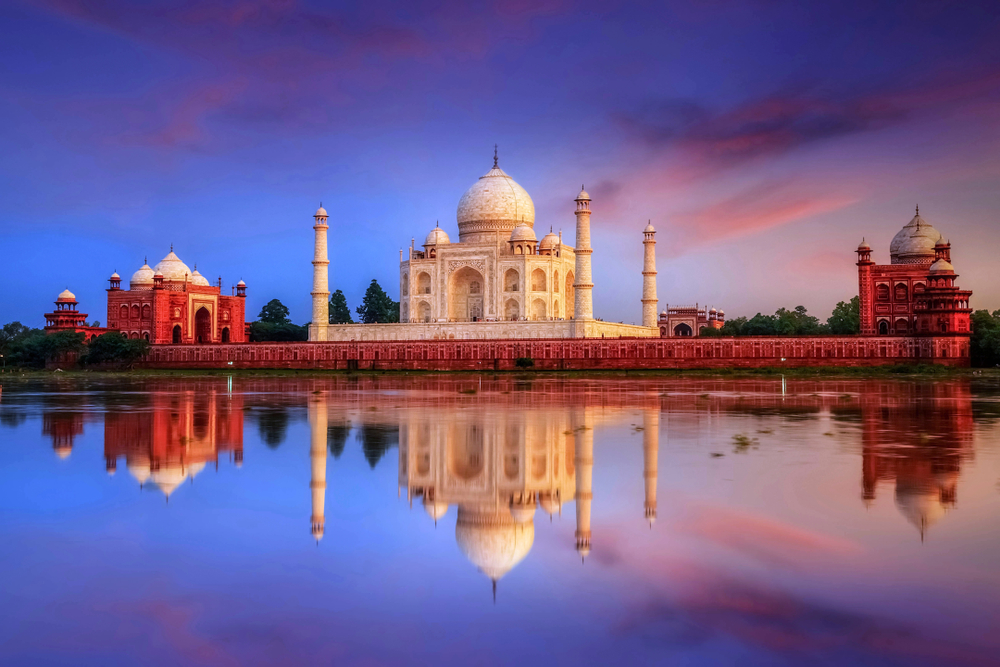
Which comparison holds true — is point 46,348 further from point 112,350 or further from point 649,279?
point 649,279

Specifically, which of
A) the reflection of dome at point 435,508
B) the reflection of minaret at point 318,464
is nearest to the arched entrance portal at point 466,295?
the reflection of minaret at point 318,464

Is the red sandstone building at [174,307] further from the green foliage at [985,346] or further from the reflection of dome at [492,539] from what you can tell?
the reflection of dome at [492,539]

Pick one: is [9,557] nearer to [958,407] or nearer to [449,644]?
[449,644]

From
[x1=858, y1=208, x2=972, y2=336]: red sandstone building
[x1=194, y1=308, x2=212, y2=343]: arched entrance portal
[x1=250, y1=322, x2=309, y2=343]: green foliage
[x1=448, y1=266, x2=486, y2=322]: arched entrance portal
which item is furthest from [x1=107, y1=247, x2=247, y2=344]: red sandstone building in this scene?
[x1=858, y1=208, x2=972, y2=336]: red sandstone building

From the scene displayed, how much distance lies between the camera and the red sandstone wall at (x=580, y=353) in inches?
1415

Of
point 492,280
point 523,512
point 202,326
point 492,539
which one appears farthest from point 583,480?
point 202,326

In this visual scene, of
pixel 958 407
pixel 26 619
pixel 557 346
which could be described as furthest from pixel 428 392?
pixel 26 619

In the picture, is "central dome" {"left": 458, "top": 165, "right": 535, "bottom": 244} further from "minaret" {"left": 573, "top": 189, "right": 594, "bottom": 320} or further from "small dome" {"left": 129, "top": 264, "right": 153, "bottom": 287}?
"small dome" {"left": 129, "top": 264, "right": 153, "bottom": 287}

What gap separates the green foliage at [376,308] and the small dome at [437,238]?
1692cm

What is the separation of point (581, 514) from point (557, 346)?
1276 inches

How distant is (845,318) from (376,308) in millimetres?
30133

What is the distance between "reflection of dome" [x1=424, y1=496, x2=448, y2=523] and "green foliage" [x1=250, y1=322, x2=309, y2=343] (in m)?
52.3

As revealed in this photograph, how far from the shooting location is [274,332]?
5834 cm

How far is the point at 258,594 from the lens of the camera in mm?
4746
